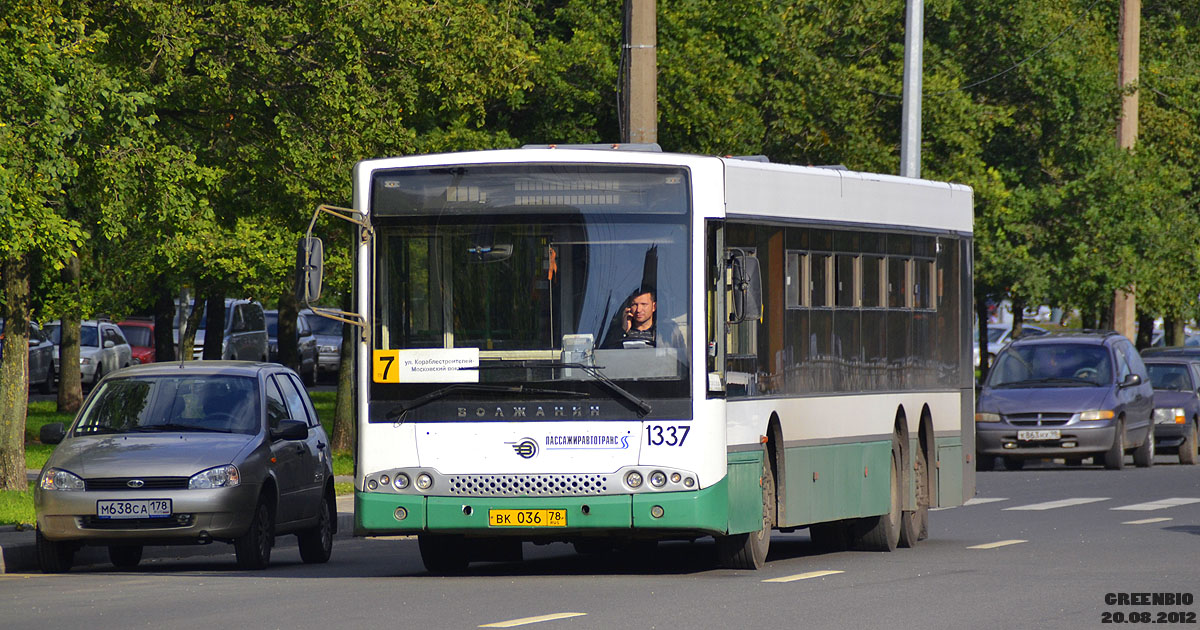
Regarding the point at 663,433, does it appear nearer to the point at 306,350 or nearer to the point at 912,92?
the point at 912,92

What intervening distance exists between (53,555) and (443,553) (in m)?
2.84

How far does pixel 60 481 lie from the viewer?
599 inches

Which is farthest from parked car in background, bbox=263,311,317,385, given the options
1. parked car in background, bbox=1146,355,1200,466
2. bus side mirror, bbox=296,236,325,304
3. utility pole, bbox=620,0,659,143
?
bus side mirror, bbox=296,236,325,304

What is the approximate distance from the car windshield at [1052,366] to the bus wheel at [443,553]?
632 inches

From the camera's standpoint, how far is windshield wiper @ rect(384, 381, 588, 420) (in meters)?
13.6

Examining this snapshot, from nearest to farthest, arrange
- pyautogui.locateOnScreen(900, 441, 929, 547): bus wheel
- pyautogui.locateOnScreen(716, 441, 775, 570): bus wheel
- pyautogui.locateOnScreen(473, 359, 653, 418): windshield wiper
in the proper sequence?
1. pyautogui.locateOnScreen(473, 359, 653, 418): windshield wiper
2. pyautogui.locateOnScreen(716, 441, 775, 570): bus wheel
3. pyautogui.locateOnScreen(900, 441, 929, 547): bus wheel

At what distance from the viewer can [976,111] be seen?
3572 cm

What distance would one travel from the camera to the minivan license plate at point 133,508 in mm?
15039

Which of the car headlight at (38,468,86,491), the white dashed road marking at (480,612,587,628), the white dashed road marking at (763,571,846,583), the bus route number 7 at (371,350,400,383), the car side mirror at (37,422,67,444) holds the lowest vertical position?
the white dashed road marking at (763,571,846,583)

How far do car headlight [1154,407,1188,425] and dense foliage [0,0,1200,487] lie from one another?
16.1 feet

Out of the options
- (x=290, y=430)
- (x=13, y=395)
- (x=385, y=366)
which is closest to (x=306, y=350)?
(x=13, y=395)

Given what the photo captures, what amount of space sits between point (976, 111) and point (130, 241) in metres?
13.8

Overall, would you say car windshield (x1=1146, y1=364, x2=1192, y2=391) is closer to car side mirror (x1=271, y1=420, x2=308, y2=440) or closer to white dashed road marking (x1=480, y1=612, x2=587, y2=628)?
car side mirror (x1=271, y1=420, x2=308, y2=440)

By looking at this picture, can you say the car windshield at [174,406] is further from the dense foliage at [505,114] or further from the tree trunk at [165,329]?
the tree trunk at [165,329]
